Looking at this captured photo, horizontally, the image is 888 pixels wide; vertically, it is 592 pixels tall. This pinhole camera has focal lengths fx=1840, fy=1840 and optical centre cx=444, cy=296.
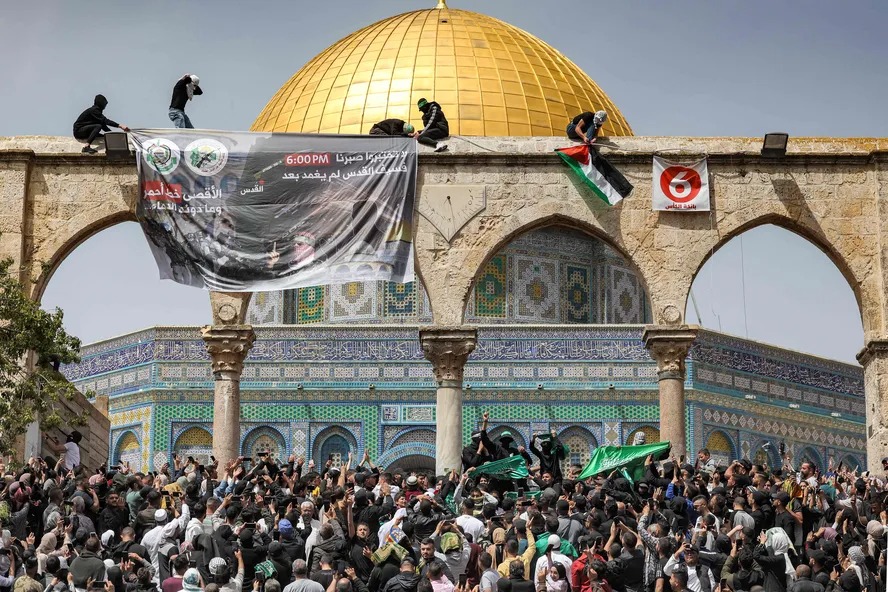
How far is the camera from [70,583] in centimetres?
1448

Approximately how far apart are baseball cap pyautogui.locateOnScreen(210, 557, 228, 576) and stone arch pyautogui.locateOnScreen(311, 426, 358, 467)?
2330 centimetres

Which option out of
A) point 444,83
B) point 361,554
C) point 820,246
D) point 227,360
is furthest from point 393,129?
point 444,83

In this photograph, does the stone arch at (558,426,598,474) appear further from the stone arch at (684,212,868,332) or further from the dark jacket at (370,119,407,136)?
the dark jacket at (370,119,407,136)

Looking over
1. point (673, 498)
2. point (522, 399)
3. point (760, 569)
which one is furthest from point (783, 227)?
point (522, 399)

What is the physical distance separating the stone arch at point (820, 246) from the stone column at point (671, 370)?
43cm

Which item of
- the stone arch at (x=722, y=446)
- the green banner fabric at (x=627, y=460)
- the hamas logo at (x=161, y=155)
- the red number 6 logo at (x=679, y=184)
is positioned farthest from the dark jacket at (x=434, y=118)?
the stone arch at (x=722, y=446)

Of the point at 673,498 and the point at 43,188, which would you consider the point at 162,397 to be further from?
the point at 673,498

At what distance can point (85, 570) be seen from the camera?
572 inches

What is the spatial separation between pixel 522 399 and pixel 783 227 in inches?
622

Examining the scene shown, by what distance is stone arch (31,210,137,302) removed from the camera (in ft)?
71.7

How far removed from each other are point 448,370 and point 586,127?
3340mm

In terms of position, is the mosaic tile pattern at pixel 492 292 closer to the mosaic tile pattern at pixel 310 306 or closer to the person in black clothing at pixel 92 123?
the mosaic tile pattern at pixel 310 306

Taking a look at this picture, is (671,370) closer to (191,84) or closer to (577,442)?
(191,84)

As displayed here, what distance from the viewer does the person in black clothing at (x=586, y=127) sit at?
21763mm
